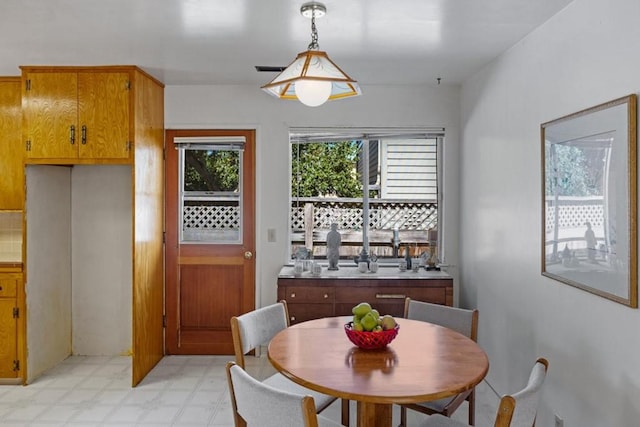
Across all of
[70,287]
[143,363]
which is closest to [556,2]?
[143,363]

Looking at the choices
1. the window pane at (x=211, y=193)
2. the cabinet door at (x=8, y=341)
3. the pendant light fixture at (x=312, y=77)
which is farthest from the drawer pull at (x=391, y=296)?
the cabinet door at (x=8, y=341)

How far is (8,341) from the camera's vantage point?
12.0 ft

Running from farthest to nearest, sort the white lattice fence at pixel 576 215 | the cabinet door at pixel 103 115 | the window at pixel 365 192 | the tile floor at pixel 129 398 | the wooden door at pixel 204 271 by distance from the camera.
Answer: the window at pixel 365 192
the wooden door at pixel 204 271
the cabinet door at pixel 103 115
the tile floor at pixel 129 398
the white lattice fence at pixel 576 215

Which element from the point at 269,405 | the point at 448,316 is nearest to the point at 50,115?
the point at 269,405

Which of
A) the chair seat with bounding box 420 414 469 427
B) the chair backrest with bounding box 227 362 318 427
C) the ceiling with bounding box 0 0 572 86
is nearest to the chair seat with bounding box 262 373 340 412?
the chair seat with bounding box 420 414 469 427

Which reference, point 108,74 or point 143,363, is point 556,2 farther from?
point 143,363

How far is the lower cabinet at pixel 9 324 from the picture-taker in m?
3.62

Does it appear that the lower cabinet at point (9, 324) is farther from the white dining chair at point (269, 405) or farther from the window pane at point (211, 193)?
the white dining chair at point (269, 405)

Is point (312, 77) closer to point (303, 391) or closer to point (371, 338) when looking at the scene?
point (371, 338)

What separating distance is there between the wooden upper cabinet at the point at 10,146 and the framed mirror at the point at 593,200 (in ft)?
12.3

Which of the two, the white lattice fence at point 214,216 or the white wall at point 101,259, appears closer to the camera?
the white wall at point 101,259

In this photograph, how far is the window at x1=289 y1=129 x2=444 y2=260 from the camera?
444cm

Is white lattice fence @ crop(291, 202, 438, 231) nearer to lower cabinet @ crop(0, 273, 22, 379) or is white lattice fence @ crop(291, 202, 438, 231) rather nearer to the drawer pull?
the drawer pull

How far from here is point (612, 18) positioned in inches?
81.4
